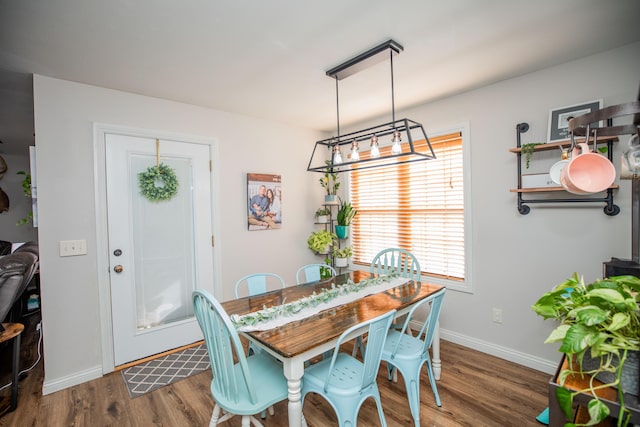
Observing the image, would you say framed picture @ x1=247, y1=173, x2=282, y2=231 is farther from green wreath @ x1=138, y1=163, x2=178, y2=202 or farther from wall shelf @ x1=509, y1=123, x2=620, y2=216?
wall shelf @ x1=509, y1=123, x2=620, y2=216

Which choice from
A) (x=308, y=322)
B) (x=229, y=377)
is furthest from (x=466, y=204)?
(x=229, y=377)

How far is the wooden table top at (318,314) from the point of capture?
1517mm

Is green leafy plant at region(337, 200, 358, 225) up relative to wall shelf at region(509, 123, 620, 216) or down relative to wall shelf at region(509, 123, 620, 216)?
down

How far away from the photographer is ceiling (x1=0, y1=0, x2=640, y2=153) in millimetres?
1636

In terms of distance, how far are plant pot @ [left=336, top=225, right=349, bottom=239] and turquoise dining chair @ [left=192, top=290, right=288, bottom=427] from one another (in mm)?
2372

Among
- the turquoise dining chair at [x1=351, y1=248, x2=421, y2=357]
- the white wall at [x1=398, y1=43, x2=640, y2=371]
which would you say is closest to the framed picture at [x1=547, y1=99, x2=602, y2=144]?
the white wall at [x1=398, y1=43, x2=640, y2=371]

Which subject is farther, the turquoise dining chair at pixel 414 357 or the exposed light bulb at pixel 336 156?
the exposed light bulb at pixel 336 156

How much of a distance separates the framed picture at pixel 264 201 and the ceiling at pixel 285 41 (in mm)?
1036

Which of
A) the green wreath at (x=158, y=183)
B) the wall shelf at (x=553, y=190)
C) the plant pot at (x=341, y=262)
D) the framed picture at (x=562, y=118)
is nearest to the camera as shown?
the wall shelf at (x=553, y=190)

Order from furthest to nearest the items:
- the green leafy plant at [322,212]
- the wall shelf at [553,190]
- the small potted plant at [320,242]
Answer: the green leafy plant at [322,212], the small potted plant at [320,242], the wall shelf at [553,190]

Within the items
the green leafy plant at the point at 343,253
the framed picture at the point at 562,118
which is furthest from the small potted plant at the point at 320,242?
the framed picture at the point at 562,118

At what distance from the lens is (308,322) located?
1772 millimetres

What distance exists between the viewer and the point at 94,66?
2.21m

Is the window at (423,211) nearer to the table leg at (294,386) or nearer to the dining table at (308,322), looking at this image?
the dining table at (308,322)
